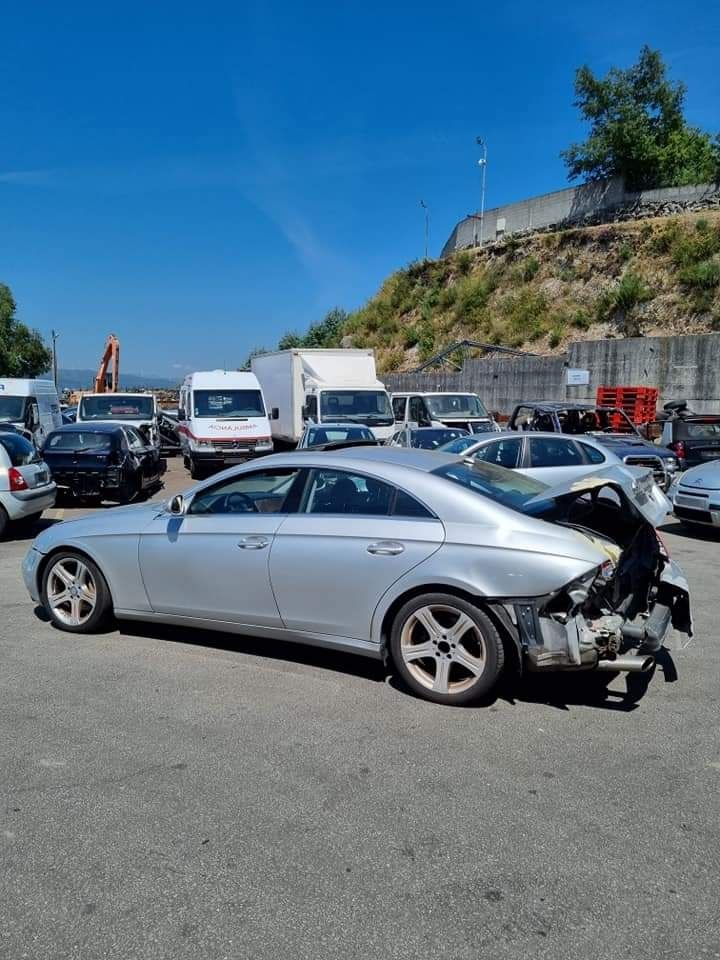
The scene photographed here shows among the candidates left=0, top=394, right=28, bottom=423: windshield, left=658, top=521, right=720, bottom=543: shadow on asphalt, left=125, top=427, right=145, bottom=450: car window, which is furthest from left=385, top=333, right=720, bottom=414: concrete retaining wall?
left=0, top=394, right=28, bottom=423: windshield

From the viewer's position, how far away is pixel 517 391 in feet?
94.4

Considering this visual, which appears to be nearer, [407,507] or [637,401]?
[407,507]

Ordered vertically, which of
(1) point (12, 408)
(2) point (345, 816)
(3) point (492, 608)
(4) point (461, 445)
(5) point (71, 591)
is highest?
(1) point (12, 408)

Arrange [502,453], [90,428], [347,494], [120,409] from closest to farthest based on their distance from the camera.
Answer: [347,494], [502,453], [90,428], [120,409]

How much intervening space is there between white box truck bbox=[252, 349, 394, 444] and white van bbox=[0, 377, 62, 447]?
21.3 feet

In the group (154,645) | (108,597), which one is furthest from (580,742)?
(108,597)

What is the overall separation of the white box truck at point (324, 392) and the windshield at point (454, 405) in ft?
4.10

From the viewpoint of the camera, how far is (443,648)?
4230mm

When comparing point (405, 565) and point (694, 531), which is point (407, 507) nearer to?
point (405, 565)

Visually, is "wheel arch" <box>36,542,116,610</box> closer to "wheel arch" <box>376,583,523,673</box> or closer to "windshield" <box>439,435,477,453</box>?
"wheel arch" <box>376,583,523,673</box>

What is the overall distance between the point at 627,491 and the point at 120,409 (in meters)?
18.3

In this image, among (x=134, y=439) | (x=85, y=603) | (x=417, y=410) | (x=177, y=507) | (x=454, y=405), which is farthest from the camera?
(x=417, y=410)

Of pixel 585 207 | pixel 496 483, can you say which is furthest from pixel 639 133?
pixel 496 483

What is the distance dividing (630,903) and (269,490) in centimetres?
335
